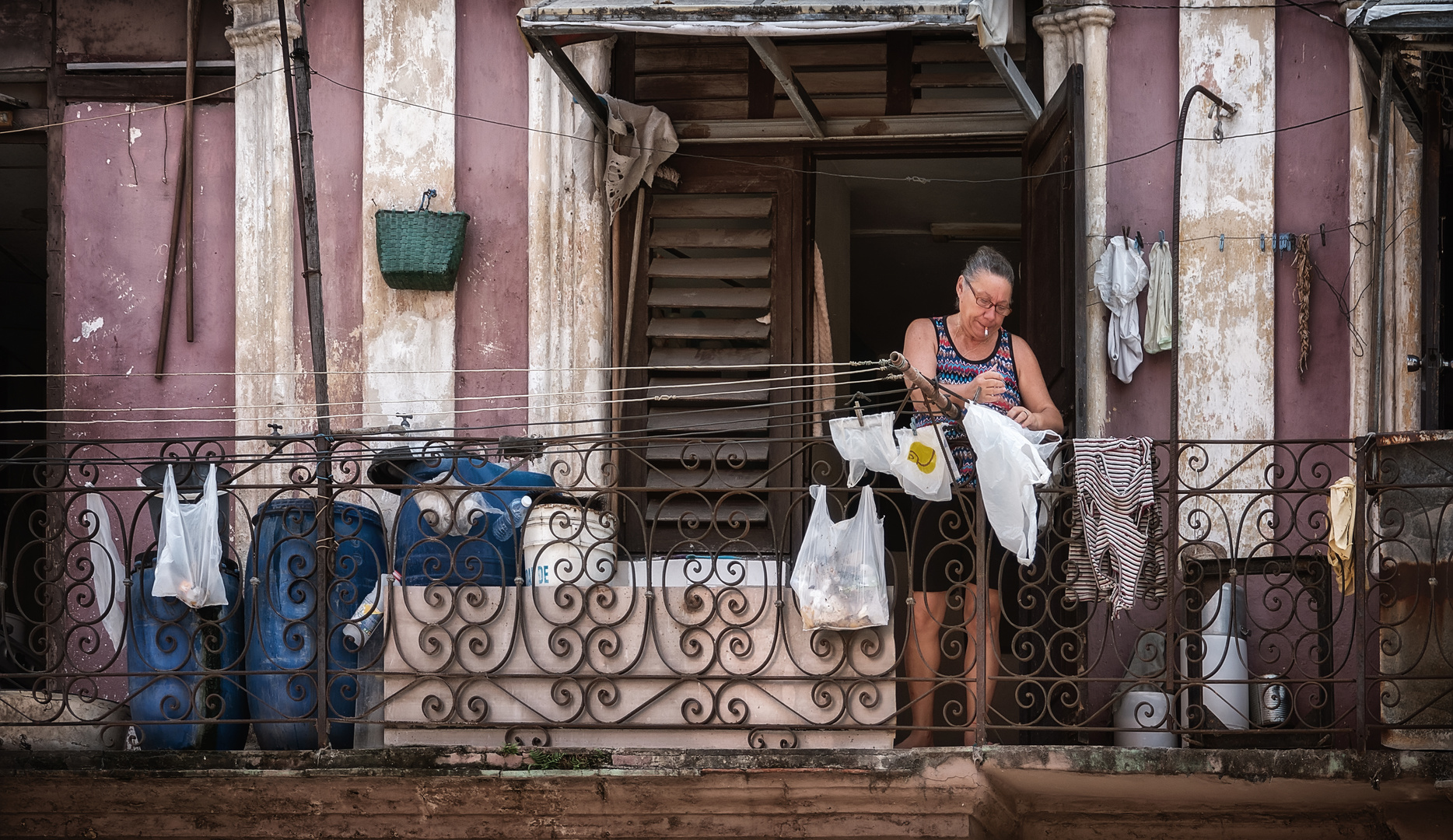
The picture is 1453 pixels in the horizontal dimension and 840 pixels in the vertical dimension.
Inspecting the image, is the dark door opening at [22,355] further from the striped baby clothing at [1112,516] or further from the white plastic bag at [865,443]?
the striped baby clothing at [1112,516]

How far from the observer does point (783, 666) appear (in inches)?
234

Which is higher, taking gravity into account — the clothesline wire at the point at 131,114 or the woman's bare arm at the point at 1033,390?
the clothesline wire at the point at 131,114

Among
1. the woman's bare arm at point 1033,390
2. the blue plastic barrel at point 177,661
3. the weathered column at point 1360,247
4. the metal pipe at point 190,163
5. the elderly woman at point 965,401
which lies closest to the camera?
the elderly woman at point 965,401

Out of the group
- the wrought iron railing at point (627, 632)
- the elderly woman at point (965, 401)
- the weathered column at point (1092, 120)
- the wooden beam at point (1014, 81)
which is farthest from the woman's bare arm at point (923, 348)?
the wooden beam at point (1014, 81)

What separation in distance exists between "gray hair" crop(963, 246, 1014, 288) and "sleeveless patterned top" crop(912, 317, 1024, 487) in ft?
0.90

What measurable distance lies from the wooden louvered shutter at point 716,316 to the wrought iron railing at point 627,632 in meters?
1.01

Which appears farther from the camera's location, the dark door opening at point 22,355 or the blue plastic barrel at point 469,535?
the dark door opening at point 22,355

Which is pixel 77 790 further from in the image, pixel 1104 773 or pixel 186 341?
pixel 1104 773

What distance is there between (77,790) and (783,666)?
297cm

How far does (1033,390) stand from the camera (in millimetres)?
6488

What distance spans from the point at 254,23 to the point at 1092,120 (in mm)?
4260

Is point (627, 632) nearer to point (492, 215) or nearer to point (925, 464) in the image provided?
point (925, 464)

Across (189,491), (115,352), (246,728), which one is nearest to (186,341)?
(115,352)

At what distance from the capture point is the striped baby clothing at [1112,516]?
19.6 feet
